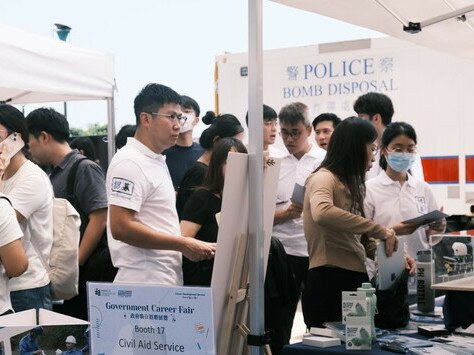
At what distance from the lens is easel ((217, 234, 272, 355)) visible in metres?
2.65

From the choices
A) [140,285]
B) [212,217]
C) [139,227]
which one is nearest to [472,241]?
[212,217]

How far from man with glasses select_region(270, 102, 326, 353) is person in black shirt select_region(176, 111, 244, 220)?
1.11 feet

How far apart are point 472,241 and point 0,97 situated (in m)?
4.36

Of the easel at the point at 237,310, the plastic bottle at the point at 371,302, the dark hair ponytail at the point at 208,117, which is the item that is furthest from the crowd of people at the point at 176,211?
the dark hair ponytail at the point at 208,117

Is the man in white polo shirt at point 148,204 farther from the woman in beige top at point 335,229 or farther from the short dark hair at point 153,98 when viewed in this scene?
the woman in beige top at point 335,229

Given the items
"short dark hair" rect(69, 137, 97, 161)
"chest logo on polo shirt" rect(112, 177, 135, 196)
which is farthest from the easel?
"short dark hair" rect(69, 137, 97, 161)

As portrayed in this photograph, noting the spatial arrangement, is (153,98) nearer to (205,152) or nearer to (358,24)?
(205,152)

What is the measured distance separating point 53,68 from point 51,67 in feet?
0.09

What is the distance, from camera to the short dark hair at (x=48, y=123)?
13.1ft

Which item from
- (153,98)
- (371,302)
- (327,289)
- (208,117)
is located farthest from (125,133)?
(371,302)

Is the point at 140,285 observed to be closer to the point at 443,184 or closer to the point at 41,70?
the point at 41,70

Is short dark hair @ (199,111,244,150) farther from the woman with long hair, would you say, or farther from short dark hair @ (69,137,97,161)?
short dark hair @ (69,137,97,161)

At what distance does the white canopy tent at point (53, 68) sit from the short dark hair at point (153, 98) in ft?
5.12

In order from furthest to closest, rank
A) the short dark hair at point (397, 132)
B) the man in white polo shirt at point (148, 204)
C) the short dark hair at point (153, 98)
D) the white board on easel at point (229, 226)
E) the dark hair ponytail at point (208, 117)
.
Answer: the dark hair ponytail at point (208, 117)
the short dark hair at point (397, 132)
the short dark hair at point (153, 98)
the man in white polo shirt at point (148, 204)
the white board on easel at point (229, 226)
